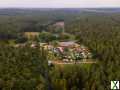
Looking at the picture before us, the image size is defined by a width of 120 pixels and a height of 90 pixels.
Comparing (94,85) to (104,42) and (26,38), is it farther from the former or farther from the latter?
(26,38)

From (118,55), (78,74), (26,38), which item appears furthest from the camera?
(26,38)

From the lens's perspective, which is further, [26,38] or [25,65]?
[26,38]

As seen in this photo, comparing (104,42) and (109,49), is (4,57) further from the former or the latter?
(104,42)

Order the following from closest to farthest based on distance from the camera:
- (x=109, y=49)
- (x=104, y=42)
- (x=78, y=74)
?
(x=78, y=74) < (x=109, y=49) < (x=104, y=42)

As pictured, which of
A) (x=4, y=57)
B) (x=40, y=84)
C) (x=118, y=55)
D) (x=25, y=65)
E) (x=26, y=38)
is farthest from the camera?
(x=26, y=38)

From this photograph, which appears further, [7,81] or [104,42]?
[104,42]

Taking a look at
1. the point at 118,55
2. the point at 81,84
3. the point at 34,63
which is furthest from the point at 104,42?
the point at 81,84

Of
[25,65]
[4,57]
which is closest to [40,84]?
[25,65]

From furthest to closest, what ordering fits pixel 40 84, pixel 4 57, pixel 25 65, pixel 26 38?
1. pixel 26 38
2. pixel 4 57
3. pixel 25 65
4. pixel 40 84

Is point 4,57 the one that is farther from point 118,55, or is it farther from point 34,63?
A: point 118,55
